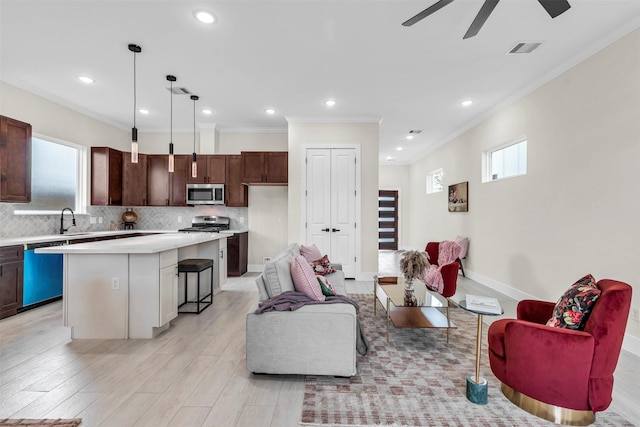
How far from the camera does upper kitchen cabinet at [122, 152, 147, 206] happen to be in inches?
224

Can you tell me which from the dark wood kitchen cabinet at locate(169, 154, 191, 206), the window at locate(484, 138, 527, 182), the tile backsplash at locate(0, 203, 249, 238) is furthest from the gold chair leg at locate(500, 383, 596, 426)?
the dark wood kitchen cabinet at locate(169, 154, 191, 206)

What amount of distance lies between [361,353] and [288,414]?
876 millimetres

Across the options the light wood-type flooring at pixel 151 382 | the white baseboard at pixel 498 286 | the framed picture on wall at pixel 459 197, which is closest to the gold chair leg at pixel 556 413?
the light wood-type flooring at pixel 151 382

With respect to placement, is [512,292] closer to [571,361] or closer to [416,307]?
[416,307]

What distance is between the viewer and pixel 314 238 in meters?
5.39

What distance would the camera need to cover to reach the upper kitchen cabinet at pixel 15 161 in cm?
353

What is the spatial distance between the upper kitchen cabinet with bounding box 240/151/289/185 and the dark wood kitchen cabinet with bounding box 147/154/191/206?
1.27m

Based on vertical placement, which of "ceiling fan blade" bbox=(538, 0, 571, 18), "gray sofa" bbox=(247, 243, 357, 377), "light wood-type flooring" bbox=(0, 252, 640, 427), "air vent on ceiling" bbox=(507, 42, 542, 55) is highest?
"air vent on ceiling" bbox=(507, 42, 542, 55)

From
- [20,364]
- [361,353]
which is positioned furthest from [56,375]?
[361,353]

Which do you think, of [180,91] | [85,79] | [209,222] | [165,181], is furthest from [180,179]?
[85,79]

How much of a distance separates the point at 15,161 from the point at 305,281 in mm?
4110

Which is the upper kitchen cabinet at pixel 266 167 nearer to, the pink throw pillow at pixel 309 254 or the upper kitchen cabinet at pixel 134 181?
the pink throw pillow at pixel 309 254

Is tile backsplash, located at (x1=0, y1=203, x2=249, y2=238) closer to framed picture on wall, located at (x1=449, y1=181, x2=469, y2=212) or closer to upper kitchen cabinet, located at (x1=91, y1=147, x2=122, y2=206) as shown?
upper kitchen cabinet, located at (x1=91, y1=147, x2=122, y2=206)

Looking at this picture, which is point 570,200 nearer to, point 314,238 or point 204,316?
point 314,238
